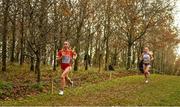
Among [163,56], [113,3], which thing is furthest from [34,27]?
[163,56]

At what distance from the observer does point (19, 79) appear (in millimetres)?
26016

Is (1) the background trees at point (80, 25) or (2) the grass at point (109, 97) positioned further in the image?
(1) the background trees at point (80, 25)

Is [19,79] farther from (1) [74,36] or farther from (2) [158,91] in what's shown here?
(1) [74,36]

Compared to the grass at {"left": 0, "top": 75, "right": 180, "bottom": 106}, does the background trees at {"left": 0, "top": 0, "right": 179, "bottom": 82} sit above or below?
above

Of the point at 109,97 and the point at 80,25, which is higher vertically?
the point at 80,25

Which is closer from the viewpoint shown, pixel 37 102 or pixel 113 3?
pixel 37 102

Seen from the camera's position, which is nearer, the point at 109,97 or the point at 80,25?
the point at 109,97

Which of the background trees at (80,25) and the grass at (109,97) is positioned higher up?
the background trees at (80,25)

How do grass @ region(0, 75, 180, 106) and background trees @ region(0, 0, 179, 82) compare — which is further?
background trees @ region(0, 0, 179, 82)

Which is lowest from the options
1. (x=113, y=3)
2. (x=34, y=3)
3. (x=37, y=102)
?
(x=37, y=102)

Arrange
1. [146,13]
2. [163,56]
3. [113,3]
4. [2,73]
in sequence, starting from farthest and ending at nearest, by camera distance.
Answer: [163,56] → [146,13] → [113,3] → [2,73]

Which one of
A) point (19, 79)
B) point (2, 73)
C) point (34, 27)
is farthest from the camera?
point (2, 73)

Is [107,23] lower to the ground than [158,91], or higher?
higher

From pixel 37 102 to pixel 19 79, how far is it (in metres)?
10.1
